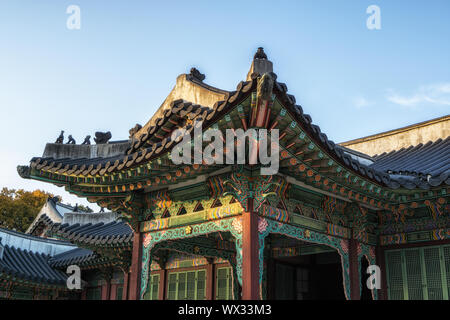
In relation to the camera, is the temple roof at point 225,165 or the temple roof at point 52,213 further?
the temple roof at point 52,213

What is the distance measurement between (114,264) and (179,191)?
8647mm

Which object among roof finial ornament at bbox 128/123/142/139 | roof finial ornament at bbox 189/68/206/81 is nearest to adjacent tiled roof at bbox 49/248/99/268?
roof finial ornament at bbox 128/123/142/139

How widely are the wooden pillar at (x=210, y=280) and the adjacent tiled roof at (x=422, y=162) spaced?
14.5 feet

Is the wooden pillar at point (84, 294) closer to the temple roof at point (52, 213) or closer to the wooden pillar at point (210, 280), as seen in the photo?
the temple roof at point (52, 213)

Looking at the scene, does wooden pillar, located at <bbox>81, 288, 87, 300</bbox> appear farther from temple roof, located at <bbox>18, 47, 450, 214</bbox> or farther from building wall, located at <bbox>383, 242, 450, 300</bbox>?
building wall, located at <bbox>383, 242, 450, 300</bbox>

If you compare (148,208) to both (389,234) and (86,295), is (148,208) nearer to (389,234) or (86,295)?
(389,234)

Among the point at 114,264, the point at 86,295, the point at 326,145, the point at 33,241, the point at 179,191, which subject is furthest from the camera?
the point at 33,241

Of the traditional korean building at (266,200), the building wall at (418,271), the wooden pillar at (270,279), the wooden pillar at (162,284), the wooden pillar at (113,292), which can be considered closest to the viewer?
the traditional korean building at (266,200)

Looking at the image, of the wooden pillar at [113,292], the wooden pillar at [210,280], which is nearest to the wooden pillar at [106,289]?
the wooden pillar at [113,292]

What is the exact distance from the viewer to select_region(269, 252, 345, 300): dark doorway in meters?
10.3

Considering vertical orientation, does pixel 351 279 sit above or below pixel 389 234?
below

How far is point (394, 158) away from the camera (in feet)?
38.5

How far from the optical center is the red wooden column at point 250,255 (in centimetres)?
652
